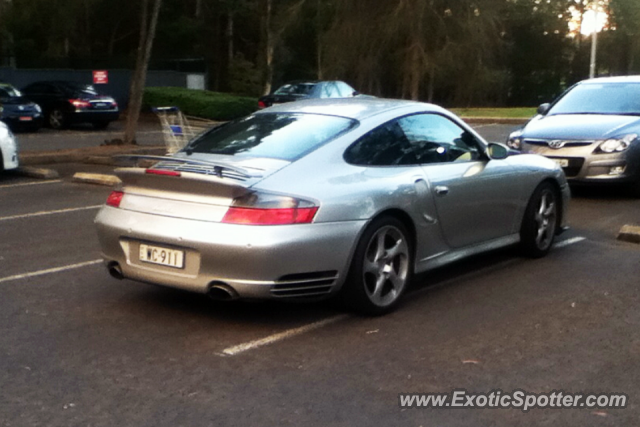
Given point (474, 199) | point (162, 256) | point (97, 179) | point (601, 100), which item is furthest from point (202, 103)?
point (162, 256)

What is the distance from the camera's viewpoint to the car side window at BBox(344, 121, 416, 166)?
21.0 feet

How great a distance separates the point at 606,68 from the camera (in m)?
69.7

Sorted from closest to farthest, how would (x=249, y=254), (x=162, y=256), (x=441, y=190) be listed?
1. (x=249, y=254)
2. (x=162, y=256)
3. (x=441, y=190)

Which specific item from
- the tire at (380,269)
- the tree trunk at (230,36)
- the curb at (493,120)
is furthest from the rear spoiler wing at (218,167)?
the tree trunk at (230,36)

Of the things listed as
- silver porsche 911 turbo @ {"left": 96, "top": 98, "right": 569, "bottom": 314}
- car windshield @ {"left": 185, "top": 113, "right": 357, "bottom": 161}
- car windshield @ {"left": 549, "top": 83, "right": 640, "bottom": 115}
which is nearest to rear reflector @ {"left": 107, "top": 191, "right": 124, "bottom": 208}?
silver porsche 911 turbo @ {"left": 96, "top": 98, "right": 569, "bottom": 314}

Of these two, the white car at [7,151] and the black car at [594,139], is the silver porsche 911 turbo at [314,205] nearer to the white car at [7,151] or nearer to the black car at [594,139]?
the black car at [594,139]

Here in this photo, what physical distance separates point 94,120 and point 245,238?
74.9ft

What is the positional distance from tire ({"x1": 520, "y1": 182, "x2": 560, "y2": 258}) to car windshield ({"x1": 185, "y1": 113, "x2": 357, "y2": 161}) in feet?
7.46

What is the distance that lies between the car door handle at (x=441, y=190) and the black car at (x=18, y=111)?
19.9 m

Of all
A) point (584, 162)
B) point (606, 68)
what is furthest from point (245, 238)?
point (606, 68)

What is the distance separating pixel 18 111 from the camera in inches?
973

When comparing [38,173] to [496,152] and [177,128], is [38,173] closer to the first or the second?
[177,128]

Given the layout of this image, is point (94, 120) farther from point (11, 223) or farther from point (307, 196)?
point (307, 196)

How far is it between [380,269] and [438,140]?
1.43 metres
